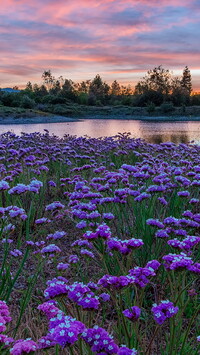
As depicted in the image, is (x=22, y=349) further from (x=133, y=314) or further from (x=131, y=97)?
(x=131, y=97)

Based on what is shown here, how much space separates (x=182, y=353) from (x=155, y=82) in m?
85.9

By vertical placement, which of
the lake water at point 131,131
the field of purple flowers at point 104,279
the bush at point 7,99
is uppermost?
the bush at point 7,99

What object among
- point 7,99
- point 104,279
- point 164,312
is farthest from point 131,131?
point 7,99

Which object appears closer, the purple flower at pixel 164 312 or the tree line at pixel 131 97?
the purple flower at pixel 164 312

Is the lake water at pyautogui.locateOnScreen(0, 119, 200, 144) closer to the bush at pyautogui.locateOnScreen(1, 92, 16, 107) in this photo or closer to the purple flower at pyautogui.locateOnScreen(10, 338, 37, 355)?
the purple flower at pyautogui.locateOnScreen(10, 338, 37, 355)

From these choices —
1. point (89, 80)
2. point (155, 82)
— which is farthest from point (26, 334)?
point (89, 80)

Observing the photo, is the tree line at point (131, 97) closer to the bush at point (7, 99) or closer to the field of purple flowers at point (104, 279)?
the bush at point (7, 99)

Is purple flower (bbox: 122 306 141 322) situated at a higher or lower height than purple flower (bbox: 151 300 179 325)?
lower

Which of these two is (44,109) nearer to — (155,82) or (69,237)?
(155,82)

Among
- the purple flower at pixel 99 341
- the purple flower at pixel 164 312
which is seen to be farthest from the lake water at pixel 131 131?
the purple flower at pixel 99 341

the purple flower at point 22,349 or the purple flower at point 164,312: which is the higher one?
the purple flower at point 164,312

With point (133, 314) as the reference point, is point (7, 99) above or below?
above

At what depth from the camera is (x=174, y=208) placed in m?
3.89

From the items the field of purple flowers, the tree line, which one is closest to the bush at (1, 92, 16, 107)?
the tree line
